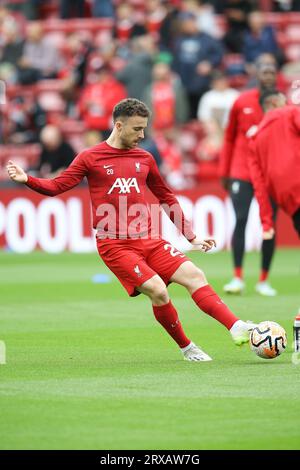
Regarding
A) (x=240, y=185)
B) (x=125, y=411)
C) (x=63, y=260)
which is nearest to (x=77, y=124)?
(x=63, y=260)

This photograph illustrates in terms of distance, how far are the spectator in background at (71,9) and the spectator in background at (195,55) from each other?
12.9ft

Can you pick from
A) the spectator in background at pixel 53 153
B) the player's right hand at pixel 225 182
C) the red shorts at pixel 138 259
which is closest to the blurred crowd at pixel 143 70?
the spectator in background at pixel 53 153

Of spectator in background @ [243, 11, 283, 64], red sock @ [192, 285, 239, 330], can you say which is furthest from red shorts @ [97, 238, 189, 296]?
spectator in background @ [243, 11, 283, 64]

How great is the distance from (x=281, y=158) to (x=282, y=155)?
Answer: 29mm

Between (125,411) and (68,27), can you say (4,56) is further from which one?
(125,411)

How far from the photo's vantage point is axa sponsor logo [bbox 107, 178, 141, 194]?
31.3 feet

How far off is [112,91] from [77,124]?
7.04 feet

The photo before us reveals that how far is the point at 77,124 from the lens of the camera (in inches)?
968

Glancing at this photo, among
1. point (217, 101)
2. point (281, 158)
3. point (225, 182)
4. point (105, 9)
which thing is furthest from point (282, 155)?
point (105, 9)

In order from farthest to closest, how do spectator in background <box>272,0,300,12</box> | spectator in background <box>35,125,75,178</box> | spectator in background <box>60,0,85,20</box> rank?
spectator in background <box>60,0,85,20</box>
spectator in background <box>272,0,300,12</box>
spectator in background <box>35,125,75,178</box>

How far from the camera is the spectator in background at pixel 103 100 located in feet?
74.2

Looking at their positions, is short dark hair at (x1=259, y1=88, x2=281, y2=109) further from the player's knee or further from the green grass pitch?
the player's knee

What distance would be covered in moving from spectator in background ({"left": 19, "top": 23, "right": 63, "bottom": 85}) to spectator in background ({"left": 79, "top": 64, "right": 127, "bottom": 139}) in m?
2.25

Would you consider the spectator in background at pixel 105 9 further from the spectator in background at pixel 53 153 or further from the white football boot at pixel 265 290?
the white football boot at pixel 265 290
